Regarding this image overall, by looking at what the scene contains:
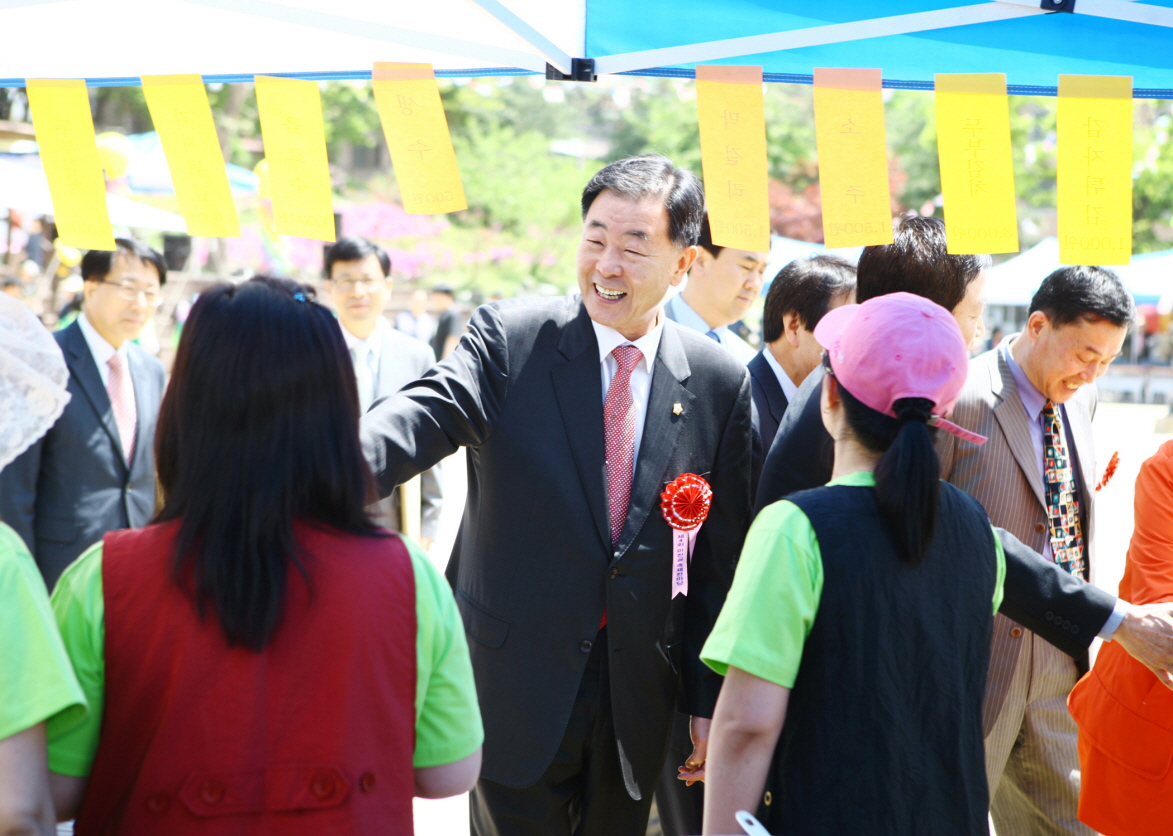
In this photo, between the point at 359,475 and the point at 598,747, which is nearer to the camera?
the point at 359,475

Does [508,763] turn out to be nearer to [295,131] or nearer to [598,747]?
[598,747]

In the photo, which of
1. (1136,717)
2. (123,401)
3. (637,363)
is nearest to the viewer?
(1136,717)

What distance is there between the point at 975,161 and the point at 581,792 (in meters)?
1.67

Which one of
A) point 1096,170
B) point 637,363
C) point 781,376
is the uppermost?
point 1096,170

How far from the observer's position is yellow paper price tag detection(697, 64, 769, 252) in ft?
7.80

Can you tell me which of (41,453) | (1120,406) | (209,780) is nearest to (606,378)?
(209,780)

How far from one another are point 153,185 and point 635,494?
8.37 meters

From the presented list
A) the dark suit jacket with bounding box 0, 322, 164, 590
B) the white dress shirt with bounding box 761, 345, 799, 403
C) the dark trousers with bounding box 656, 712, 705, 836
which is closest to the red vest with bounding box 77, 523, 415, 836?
the dark trousers with bounding box 656, 712, 705, 836

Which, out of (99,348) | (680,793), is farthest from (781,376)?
(99,348)

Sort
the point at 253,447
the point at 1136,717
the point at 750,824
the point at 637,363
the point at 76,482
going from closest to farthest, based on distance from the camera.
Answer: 1. the point at 253,447
2. the point at 750,824
3. the point at 1136,717
4. the point at 637,363
5. the point at 76,482

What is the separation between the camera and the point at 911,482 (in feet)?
4.91

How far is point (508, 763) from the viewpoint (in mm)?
2154

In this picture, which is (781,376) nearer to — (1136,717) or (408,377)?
(1136,717)

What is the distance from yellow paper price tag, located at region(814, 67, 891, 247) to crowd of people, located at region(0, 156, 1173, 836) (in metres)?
0.24
